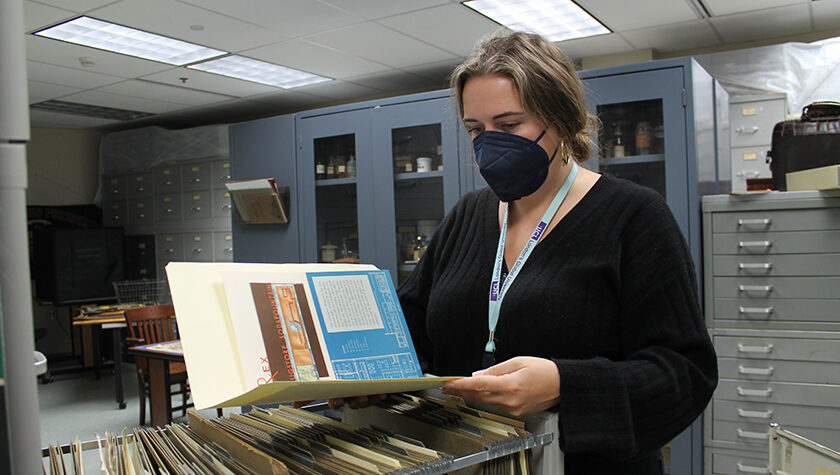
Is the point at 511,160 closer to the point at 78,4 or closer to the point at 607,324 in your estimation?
the point at 607,324

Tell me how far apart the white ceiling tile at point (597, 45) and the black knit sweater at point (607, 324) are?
383 centimetres

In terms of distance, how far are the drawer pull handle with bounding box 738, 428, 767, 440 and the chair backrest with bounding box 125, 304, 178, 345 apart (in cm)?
383

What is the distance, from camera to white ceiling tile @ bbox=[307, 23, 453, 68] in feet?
13.6

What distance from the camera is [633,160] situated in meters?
2.75

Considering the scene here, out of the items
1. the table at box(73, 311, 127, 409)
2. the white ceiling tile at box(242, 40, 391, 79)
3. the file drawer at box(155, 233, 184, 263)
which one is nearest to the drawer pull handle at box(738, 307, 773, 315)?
the white ceiling tile at box(242, 40, 391, 79)

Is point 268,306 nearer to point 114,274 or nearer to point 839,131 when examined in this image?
point 839,131

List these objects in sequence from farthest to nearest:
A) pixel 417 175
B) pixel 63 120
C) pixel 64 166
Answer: pixel 64 166 → pixel 63 120 → pixel 417 175

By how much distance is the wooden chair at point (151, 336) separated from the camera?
14.4 feet

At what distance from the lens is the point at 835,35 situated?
431cm

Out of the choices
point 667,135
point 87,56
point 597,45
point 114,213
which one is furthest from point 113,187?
point 667,135

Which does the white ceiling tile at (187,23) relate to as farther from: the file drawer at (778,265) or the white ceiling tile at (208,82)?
the file drawer at (778,265)

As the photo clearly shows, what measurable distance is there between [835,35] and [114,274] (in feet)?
23.2

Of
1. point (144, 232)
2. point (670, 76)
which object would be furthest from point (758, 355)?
point (144, 232)

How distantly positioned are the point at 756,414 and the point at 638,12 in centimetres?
253
